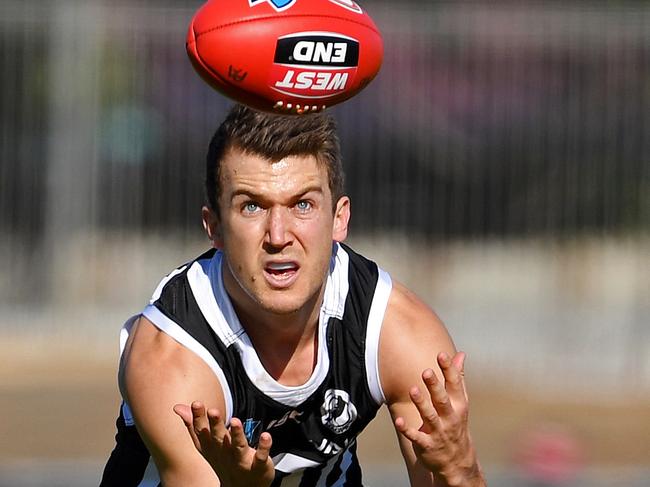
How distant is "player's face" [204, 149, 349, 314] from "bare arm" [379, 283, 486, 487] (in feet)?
1.32

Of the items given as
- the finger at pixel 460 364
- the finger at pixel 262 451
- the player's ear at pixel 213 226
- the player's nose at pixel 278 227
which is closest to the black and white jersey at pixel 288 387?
the player's ear at pixel 213 226

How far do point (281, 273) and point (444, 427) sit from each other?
82 cm

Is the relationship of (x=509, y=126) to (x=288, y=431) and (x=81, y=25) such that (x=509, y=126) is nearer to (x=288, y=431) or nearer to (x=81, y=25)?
(x=81, y=25)

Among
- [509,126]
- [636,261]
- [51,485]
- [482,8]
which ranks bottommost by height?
[51,485]

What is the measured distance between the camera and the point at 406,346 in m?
5.30

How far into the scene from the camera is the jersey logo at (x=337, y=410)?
5402 mm

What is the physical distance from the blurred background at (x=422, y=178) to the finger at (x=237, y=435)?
9.09 metres

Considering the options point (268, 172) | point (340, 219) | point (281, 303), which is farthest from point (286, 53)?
point (281, 303)

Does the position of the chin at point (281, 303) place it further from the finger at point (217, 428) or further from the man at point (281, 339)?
the finger at point (217, 428)

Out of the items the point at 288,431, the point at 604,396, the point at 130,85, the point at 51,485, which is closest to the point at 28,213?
the point at 130,85

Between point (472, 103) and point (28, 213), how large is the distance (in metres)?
4.28

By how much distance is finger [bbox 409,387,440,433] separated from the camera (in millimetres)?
4504

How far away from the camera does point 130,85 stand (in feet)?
44.8

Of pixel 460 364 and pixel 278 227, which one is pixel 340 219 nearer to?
pixel 278 227
